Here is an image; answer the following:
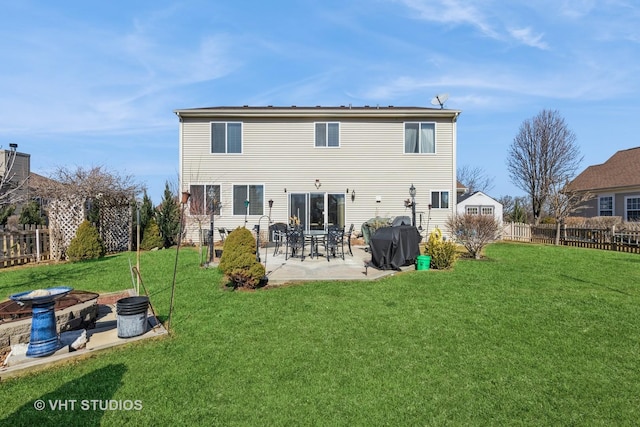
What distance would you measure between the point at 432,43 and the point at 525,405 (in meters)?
13.0

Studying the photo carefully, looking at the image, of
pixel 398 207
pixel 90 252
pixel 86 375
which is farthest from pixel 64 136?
pixel 86 375

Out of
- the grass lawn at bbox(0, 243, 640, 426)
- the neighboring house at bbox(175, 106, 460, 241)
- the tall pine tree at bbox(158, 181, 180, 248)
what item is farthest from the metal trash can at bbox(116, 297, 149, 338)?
the neighboring house at bbox(175, 106, 460, 241)

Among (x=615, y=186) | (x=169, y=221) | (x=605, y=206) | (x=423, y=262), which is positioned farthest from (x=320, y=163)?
(x=605, y=206)

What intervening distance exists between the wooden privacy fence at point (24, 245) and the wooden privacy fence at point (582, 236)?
20.0m

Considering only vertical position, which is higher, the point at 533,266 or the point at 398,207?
the point at 398,207

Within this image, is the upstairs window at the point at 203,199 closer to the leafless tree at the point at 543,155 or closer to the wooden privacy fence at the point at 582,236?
the wooden privacy fence at the point at 582,236

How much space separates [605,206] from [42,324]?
2623cm

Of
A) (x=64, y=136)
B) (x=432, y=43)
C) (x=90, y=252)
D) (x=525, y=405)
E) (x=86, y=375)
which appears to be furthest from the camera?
(x=64, y=136)

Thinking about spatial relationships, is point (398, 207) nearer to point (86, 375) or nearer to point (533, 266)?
point (533, 266)

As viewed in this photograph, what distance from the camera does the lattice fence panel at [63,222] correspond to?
405 inches

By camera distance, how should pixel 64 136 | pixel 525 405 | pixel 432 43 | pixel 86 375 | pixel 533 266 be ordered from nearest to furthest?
pixel 525 405
pixel 86 375
pixel 533 266
pixel 432 43
pixel 64 136

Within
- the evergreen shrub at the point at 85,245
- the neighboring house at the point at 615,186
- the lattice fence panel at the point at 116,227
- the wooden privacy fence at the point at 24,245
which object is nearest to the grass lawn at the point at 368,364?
the evergreen shrub at the point at 85,245

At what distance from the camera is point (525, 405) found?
269 cm

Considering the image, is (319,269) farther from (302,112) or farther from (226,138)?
(226,138)
